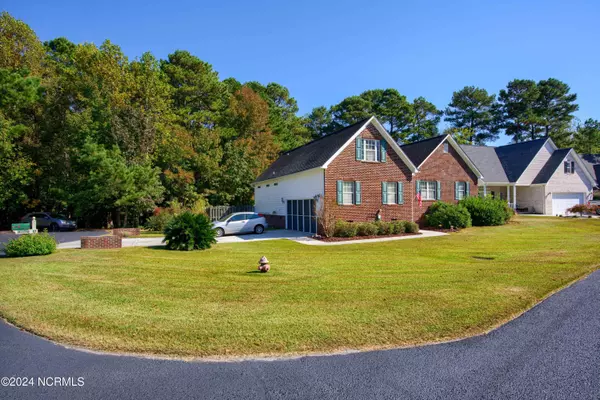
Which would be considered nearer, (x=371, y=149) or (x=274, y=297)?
(x=274, y=297)

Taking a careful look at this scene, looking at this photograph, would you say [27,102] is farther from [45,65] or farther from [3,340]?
[3,340]

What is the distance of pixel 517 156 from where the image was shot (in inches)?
1383

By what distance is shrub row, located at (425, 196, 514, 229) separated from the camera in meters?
22.0

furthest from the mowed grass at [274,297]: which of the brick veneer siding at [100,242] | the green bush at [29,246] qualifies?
the brick veneer siding at [100,242]

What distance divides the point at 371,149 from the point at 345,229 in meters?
5.69

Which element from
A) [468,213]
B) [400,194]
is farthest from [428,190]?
[400,194]

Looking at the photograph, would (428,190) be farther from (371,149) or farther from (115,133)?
(115,133)

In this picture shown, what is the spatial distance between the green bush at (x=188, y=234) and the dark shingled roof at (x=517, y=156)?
1205 inches

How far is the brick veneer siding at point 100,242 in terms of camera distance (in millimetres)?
14641

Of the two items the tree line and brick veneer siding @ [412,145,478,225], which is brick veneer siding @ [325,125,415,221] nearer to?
brick veneer siding @ [412,145,478,225]

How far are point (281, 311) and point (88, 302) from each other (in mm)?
3801

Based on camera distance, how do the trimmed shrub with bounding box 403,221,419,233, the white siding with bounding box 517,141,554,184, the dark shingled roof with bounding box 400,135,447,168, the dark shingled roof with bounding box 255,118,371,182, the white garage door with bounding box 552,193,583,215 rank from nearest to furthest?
the trimmed shrub with bounding box 403,221,419,233 → the dark shingled roof with bounding box 255,118,371,182 → the dark shingled roof with bounding box 400,135,447,168 → the white garage door with bounding box 552,193,583,215 → the white siding with bounding box 517,141,554,184

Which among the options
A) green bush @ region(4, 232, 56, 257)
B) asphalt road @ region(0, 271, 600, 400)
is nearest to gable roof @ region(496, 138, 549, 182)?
asphalt road @ region(0, 271, 600, 400)

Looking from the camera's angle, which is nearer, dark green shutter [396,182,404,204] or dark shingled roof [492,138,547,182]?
dark green shutter [396,182,404,204]
